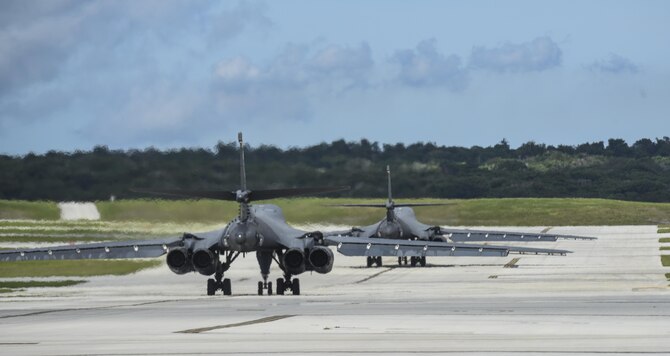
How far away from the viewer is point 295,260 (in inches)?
1672

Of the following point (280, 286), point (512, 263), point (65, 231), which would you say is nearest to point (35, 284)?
point (65, 231)

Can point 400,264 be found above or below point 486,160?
below

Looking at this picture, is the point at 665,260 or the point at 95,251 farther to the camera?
the point at 665,260

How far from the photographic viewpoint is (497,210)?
129m

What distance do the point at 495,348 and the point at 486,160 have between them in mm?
110248

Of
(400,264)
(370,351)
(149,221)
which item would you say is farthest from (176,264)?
(400,264)

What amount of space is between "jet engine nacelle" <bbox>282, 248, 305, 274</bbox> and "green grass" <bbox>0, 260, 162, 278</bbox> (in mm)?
21880

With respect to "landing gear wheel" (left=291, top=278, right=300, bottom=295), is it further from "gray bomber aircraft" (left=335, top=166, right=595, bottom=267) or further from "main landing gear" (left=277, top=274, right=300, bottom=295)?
"gray bomber aircraft" (left=335, top=166, right=595, bottom=267)

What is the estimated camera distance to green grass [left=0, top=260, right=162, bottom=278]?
6331cm

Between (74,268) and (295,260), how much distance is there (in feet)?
86.6

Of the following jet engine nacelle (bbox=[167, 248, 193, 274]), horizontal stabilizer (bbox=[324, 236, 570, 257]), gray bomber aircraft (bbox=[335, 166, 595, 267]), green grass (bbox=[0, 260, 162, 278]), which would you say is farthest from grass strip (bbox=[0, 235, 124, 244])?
horizontal stabilizer (bbox=[324, 236, 570, 257])

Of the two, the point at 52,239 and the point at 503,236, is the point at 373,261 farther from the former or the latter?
the point at 52,239

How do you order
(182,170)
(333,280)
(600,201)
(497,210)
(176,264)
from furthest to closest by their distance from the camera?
(600,201), (497,210), (182,170), (333,280), (176,264)

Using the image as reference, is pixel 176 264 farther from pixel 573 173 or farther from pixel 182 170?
pixel 573 173
